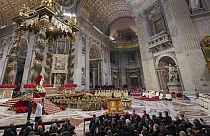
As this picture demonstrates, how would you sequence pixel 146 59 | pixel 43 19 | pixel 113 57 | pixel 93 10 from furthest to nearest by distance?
1. pixel 113 57
2. pixel 93 10
3. pixel 146 59
4. pixel 43 19

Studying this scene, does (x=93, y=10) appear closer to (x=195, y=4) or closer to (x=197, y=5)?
(x=195, y=4)

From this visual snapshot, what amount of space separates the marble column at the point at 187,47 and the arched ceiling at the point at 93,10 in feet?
40.3

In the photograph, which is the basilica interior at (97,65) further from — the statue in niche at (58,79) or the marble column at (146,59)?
the marble column at (146,59)

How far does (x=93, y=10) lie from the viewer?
883 inches

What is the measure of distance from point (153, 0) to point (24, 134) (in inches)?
702

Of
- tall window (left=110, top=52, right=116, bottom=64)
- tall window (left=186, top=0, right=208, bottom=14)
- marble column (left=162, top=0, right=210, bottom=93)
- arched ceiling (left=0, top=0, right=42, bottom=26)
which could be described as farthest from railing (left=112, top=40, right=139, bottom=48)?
arched ceiling (left=0, top=0, right=42, bottom=26)

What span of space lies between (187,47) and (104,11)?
18007mm

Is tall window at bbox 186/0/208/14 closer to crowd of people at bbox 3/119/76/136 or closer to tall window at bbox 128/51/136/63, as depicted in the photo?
crowd of people at bbox 3/119/76/136

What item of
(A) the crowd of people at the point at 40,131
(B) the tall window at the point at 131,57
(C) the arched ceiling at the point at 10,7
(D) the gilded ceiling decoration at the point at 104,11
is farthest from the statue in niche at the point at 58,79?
(B) the tall window at the point at 131,57

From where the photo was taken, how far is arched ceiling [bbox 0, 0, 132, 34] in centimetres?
1775

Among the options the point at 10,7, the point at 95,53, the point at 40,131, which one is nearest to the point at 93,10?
the point at 95,53

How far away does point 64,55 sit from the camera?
15594 millimetres

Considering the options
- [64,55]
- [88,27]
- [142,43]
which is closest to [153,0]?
[142,43]

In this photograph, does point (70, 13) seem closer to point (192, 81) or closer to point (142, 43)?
point (142, 43)
